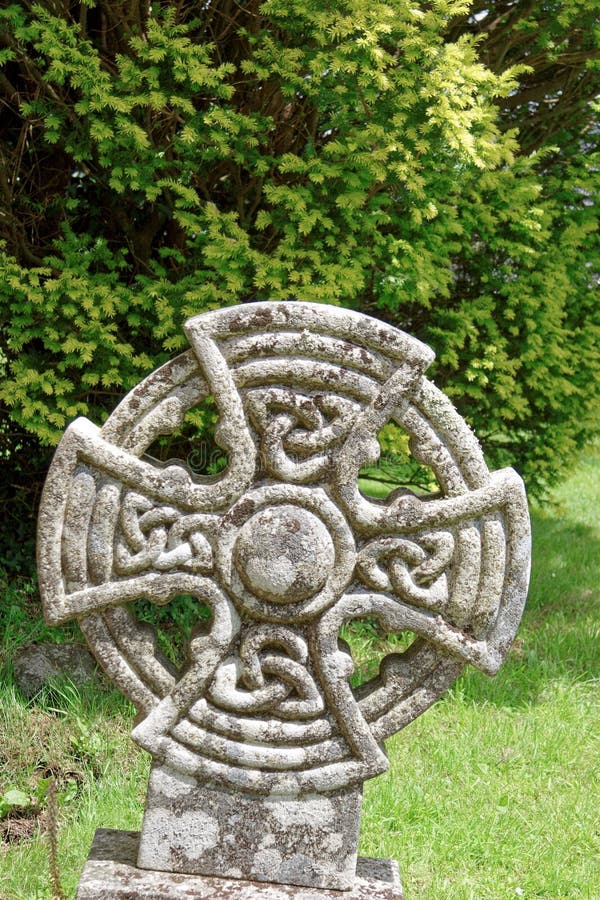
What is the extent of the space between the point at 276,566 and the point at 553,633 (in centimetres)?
302

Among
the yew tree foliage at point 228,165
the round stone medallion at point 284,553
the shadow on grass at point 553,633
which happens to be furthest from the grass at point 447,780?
the round stone medallion at point 284,553

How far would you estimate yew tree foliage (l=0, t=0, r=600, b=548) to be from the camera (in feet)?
11.1

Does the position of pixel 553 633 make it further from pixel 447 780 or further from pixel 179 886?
pixel 179 886

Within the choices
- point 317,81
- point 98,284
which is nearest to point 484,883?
point 98,284

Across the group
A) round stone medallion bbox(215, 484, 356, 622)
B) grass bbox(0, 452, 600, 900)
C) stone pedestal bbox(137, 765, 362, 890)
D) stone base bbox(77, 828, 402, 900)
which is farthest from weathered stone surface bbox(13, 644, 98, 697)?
round stone medallion bbox(215, 484, 356, 622)

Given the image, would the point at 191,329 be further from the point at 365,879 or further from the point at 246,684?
the point at 365,879

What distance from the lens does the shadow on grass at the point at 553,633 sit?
4207mm

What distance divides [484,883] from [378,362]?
1845mm

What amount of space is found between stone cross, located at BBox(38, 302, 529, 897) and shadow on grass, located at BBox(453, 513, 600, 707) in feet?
6.60

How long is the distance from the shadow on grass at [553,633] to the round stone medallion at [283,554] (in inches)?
85.8

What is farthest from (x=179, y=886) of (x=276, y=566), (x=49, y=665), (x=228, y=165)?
(x=228, y=165)

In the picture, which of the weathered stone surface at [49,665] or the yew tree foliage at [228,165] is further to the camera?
the weathered stone surface at [49,665]

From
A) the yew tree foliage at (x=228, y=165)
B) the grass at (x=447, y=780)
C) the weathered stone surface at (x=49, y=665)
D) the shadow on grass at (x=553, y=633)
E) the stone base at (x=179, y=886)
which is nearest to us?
the stone base at (x=179, y=886)

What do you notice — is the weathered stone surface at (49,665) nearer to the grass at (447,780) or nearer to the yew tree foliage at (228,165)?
the grass at (447,780)
